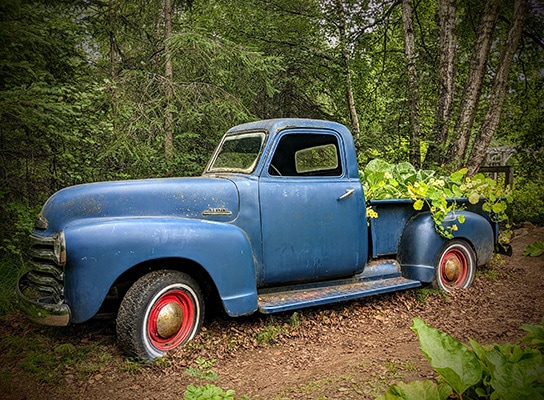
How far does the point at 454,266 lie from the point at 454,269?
36 millimetres

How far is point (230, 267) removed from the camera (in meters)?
3.20

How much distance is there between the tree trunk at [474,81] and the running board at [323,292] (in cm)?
351

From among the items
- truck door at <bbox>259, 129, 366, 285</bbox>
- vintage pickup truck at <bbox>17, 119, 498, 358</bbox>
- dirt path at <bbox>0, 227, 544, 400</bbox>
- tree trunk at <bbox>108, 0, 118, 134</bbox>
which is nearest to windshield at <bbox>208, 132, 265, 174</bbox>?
vintage pickup truck at <bbox>17, 119, 498, 358</bbox>

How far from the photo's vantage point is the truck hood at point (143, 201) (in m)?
3.01

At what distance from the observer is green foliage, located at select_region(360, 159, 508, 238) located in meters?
4.32

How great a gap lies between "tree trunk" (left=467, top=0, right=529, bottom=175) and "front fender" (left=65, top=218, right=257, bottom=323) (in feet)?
17.3

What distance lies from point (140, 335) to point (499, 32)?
10.3 m

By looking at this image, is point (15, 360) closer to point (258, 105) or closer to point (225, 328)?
point (225, 328)

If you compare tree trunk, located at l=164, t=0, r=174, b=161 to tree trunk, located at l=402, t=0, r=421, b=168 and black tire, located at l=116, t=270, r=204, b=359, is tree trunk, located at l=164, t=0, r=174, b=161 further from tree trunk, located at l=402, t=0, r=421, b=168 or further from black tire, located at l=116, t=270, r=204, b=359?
tree trunk, located at l=402, t=0, r=421, b=168

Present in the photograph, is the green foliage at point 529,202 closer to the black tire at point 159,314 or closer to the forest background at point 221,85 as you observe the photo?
the forest background at point 221,85

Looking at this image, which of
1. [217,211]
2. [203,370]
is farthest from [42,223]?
[203,370]

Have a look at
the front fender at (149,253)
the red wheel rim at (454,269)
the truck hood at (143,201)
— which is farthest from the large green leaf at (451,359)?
the red wheel rim at (454,269)

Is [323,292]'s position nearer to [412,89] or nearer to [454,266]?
[454,266]

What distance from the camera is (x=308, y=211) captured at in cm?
374
